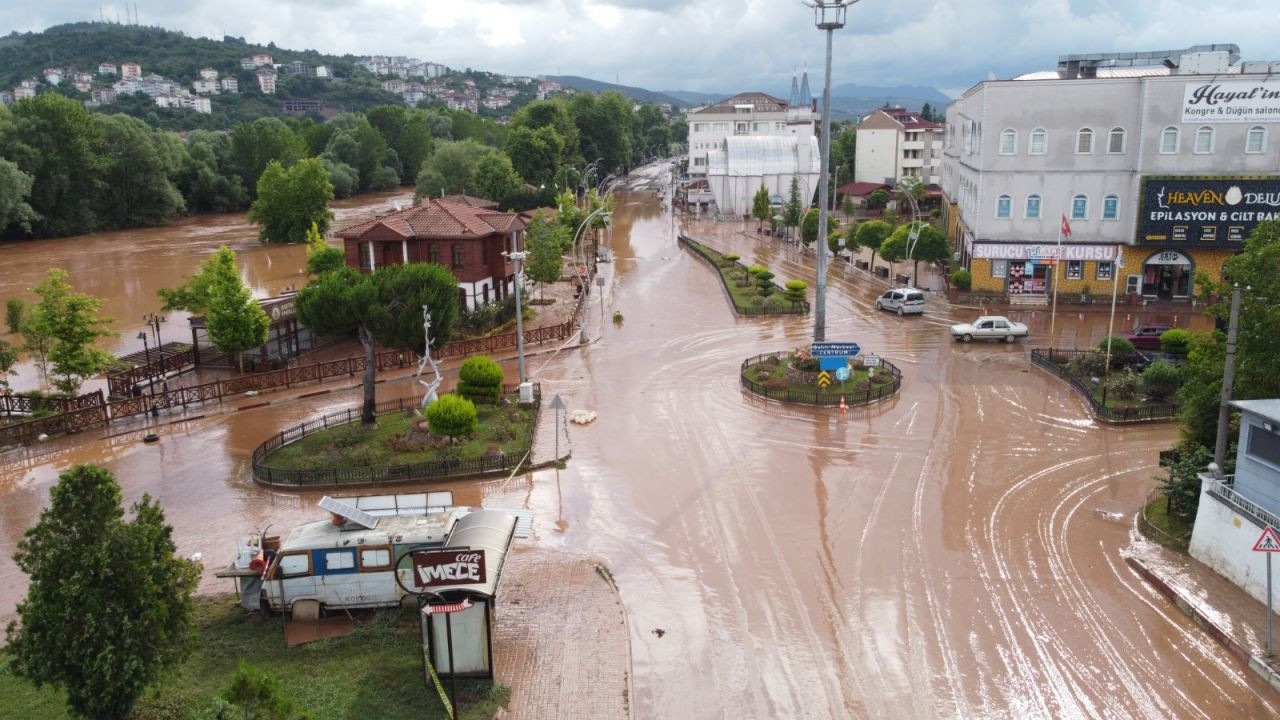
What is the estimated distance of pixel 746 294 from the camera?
154ft

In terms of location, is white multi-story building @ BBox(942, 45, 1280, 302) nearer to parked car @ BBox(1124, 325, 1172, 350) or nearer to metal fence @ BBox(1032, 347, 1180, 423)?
parked car @ BBox(1124, 325, 1172, 350)

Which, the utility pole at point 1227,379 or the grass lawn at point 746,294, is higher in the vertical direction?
the utility pole at point 1227,379

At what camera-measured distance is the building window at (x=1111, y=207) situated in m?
43.4

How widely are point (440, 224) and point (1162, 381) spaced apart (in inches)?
1152

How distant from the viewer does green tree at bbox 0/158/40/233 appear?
239 feet

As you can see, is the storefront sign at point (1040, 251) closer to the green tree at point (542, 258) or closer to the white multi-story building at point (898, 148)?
the green tree at point (542, 258)

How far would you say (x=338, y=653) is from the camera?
46.3 feet

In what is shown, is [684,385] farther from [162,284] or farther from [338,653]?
[162,284]

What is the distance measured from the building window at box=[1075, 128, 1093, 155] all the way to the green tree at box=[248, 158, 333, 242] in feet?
182

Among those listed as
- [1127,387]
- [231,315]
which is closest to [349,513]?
[231,315]

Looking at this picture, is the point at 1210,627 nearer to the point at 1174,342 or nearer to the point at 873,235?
the point at 1174,342

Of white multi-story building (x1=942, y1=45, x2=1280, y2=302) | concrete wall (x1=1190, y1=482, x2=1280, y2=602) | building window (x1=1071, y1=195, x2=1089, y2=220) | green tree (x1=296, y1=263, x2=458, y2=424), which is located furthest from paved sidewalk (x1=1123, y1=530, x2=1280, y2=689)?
building window (x1=1071, y1=195, x2=1089, y2=220)

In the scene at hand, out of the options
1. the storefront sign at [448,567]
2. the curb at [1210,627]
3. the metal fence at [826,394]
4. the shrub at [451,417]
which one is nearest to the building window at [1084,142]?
the metal fence at [826,394]

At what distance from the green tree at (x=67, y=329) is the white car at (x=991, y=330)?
31.4 meters
